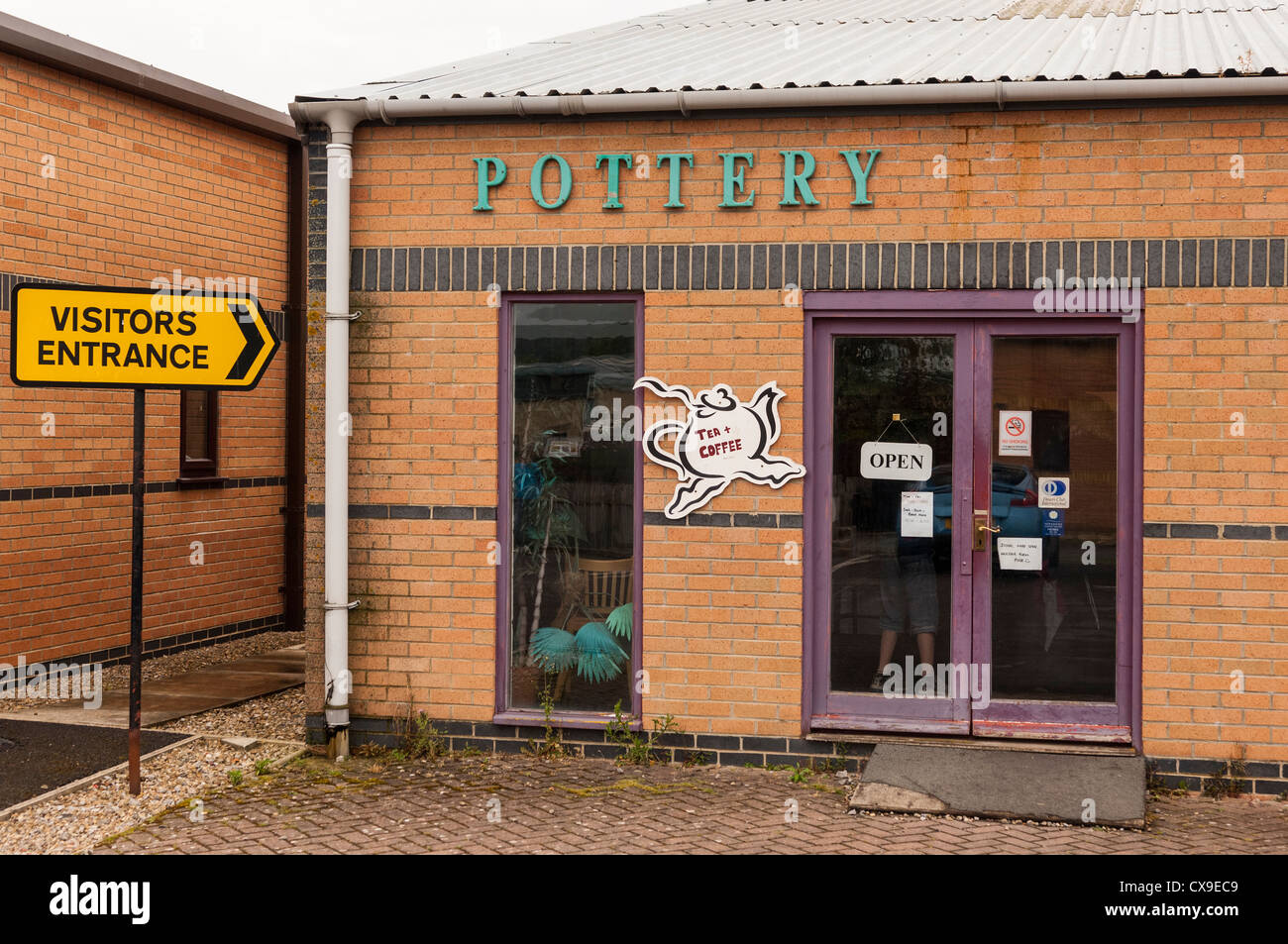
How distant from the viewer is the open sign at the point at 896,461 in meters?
7.16

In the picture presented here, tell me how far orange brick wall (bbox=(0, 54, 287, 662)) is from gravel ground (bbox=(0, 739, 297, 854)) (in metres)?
3.02

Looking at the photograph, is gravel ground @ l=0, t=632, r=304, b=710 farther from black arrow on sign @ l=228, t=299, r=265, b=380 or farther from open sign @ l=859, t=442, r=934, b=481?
open sign @ l=859, t=442, r=934, b=481

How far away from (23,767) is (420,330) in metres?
3.33

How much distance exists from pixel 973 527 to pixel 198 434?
750 centimetres

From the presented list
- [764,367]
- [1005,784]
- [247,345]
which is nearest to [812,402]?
[764,367]

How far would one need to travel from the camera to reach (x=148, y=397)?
1091 centimetres

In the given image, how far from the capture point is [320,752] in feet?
24.4

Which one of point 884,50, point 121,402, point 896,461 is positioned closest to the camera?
point 896,461

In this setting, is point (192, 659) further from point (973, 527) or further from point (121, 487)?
point (973, 527)

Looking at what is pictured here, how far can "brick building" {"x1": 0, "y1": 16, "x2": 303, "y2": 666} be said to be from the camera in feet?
31.8

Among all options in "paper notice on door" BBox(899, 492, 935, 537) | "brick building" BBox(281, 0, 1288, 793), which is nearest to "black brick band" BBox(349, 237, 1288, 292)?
"brick building" BBox(281, 0, 1288, 793)

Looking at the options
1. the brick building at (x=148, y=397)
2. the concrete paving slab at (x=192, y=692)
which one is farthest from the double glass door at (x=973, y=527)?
the brick building at (x=148, y=397)

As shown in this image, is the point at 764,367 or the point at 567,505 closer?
the point at 764,367

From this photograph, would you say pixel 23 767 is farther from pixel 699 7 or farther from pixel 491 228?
pixel 699 7
